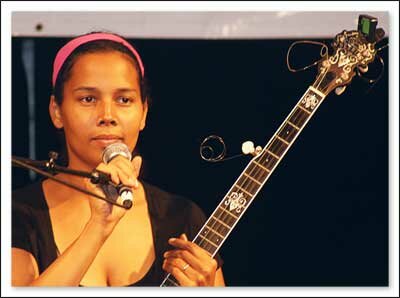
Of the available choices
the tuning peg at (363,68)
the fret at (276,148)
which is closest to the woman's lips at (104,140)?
the fret at (276,148)

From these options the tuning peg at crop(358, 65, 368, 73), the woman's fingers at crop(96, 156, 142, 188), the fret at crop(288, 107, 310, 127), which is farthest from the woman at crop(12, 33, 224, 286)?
the tuning peg at crop(358, 65, 368, 73)

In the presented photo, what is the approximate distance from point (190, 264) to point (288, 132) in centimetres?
61

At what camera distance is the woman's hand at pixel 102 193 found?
10.9 feet

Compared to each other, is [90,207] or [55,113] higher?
[55,113]

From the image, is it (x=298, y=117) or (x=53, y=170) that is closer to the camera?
Answer: (x=53, y=170)

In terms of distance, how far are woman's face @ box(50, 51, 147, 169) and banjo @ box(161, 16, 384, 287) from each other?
0.43 metres

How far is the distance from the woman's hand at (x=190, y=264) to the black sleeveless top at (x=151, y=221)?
0.03 metres

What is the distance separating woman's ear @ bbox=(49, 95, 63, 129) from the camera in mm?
3619

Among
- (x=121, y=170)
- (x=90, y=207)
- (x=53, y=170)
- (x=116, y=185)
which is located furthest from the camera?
(x=90, y=207)

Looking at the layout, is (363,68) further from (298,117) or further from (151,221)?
(151,221)

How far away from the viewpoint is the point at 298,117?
3625 millimetres

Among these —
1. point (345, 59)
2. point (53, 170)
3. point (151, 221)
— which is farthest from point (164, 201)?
point (345, 59)

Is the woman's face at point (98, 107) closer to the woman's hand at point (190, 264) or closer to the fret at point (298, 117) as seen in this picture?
the woman's hand at point (190, 264)

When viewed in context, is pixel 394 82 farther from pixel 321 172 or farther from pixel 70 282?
pixel 70 282
